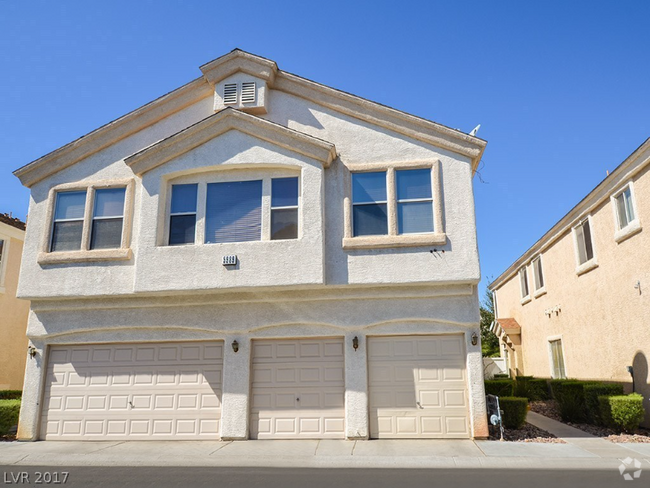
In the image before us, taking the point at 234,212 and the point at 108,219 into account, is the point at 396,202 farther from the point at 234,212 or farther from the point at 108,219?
the point at 108,219

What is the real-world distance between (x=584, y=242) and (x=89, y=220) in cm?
1467

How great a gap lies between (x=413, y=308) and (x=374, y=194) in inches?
114

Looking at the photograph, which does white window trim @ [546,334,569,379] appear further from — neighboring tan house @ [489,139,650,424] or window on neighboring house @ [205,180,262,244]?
window on neighboring house @ [205,180,262,244]

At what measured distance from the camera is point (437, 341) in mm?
12000

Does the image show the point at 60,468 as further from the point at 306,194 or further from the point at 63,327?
the point at 306,194

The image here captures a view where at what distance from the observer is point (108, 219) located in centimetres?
1339

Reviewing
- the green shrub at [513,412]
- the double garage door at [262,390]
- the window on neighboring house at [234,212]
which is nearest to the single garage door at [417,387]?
the double garage door at [262,390]

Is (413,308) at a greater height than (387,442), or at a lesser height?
greater

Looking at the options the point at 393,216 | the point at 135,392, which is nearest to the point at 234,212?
the point at 393,216

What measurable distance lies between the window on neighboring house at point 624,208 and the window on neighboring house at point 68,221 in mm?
14149

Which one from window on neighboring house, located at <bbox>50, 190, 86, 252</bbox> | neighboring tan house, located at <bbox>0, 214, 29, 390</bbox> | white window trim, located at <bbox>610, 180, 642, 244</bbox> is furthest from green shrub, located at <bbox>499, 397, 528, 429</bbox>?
neighboring tan house, located at <bbox>0, 214, 29, 390</bbox>

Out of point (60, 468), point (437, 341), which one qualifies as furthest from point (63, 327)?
point (437, 341)

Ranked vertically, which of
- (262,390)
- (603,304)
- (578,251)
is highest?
(578,251)

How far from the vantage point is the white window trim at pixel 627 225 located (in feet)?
42.2
